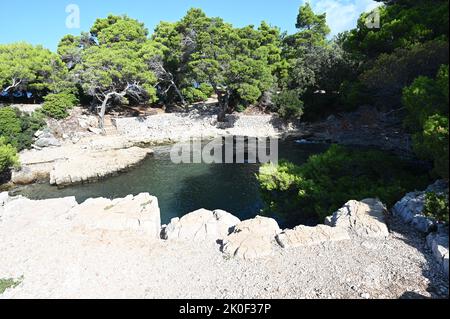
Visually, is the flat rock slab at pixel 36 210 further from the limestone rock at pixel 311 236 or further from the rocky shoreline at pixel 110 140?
the limestone rock at pixel 311 236

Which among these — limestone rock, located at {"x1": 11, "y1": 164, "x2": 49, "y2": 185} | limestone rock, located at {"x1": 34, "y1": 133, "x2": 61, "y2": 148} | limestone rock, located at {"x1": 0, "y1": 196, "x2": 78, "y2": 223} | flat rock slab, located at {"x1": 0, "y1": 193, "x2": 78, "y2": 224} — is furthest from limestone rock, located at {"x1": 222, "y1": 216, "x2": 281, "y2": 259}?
limestone rock, located at {"x1": 34, "y1": 133, "x2": 61, "y2": 148}

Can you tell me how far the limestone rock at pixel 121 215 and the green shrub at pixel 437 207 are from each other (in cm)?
816

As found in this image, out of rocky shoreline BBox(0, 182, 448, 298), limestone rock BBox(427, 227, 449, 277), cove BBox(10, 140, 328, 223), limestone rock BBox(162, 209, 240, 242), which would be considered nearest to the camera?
limestone rock BBox(427, 227, 449, 277)

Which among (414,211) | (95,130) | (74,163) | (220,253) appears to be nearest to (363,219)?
(414,211)

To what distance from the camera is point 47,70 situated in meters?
32.6

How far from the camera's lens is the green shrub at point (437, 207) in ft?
25.3

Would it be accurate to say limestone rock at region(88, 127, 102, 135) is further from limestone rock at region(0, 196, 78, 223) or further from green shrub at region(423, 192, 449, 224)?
green shrub at region(423, 192, 449, 224)

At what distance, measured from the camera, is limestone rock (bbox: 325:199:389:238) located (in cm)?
881

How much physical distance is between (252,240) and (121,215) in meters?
4.96

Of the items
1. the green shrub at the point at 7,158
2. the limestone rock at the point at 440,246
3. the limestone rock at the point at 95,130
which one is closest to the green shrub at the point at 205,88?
the limestone rock at the point at 95,130

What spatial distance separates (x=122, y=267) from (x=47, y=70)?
31.4 m

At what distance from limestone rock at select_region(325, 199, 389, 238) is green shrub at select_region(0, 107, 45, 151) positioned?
26.3 meters
